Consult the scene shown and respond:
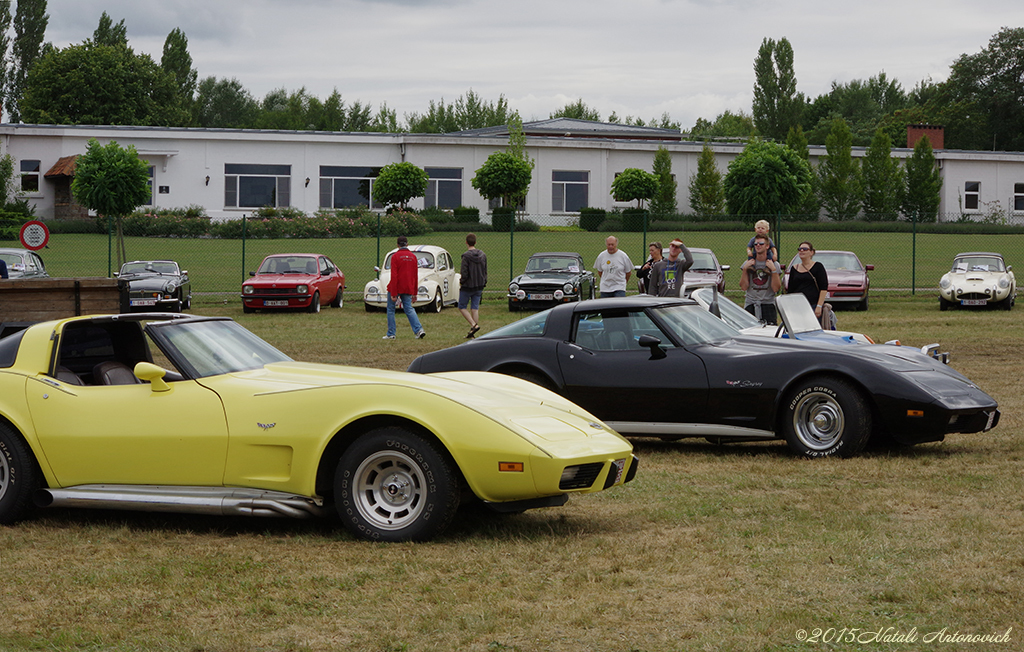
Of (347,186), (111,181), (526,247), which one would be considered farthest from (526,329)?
(347,186)

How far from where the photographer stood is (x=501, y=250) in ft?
131

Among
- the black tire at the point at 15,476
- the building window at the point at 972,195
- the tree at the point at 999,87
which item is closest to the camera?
the black tire at the point at 15,476

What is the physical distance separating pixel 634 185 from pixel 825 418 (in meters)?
42.4

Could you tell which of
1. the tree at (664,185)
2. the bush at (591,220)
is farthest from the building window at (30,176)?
the tree at (664,185)

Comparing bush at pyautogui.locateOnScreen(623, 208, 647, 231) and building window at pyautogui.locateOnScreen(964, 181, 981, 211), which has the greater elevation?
building window at pyautogui.locateOnScreen(964, 181, 981, 211)

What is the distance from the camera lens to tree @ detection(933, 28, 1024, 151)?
263 ft

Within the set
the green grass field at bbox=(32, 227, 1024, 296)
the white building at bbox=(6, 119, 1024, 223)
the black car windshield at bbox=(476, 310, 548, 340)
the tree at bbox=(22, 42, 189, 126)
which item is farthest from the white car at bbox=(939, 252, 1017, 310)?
the tree at bbox=(22, 42, 189, 126)

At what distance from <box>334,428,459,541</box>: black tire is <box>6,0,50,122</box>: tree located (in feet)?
288

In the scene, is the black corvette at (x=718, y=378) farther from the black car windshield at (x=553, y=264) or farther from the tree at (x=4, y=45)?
the tree at (x=4, y=45)

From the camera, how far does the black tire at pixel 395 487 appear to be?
566 centimetres

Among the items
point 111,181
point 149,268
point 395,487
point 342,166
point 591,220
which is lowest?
point 395,487

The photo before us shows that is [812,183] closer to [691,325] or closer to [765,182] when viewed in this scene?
Result: [765,182]

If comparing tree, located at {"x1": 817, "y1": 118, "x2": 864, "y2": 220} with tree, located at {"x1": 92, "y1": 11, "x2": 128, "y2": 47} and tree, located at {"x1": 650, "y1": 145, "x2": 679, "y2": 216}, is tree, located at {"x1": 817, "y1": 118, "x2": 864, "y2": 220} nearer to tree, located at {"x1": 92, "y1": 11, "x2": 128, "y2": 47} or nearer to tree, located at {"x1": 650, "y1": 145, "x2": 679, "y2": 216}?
tree, located at {"x1": 650, "y1": 145, "x2": 679, "y2": 216}

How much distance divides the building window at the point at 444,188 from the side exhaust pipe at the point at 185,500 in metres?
46.6
